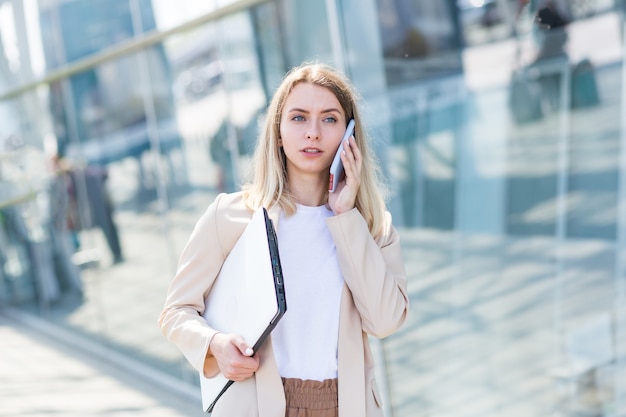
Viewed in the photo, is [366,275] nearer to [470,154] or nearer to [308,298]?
[308,298]

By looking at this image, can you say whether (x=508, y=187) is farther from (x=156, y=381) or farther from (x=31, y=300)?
(x=31, y=300)

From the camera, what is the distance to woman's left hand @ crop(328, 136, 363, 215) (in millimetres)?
2326

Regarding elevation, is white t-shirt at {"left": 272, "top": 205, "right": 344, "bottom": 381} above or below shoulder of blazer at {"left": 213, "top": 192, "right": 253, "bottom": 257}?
below

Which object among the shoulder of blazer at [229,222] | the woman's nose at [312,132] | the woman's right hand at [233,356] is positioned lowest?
the woman's right hand at [233,356]

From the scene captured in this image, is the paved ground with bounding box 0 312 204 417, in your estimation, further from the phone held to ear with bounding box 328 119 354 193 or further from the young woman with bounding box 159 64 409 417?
the phone held to ear with bounding box 328 119 354 193

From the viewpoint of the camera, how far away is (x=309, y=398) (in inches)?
88.1

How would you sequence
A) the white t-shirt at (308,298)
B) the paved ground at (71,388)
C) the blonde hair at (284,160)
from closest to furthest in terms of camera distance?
the white t-shirt at (308,298) → the blonde hair at (284,160) → the paved ground at (71,388)

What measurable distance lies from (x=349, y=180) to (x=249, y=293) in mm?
419

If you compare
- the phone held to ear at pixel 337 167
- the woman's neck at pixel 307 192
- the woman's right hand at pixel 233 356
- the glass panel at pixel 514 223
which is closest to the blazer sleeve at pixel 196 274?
the woman's right hand at pixel 233 356

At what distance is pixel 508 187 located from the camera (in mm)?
4340

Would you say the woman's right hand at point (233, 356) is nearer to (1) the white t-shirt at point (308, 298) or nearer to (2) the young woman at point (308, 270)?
(2) the young woman at point (308, 270)

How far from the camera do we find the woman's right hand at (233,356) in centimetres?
218

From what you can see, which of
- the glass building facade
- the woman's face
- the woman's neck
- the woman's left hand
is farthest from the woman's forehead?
Answer: the glass building facade

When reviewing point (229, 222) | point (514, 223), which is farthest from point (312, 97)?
point (514, 223)
